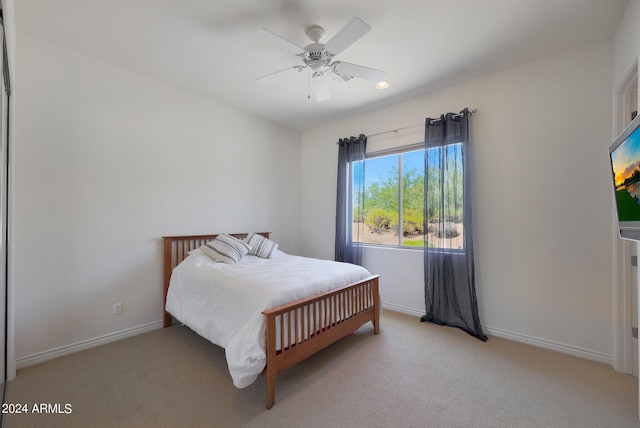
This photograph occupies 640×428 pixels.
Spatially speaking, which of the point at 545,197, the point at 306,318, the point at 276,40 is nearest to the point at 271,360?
the point at 306,318

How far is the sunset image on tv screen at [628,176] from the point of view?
1.24m

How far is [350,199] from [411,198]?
0.89 m

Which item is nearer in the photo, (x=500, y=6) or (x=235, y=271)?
(x=500, y=6)

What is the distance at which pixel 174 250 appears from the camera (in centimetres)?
312

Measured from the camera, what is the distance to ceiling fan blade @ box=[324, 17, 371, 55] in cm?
173

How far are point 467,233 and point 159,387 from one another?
10.2ft

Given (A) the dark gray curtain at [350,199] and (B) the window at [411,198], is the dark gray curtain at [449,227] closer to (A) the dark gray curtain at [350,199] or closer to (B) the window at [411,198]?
(B) the window at [411,198]

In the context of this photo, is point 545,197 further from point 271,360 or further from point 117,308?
point 117,308

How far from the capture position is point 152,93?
3002 millimetres

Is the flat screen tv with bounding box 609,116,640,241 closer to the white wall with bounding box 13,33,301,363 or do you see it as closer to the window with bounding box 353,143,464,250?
the window with bounding box 353,143,464,250

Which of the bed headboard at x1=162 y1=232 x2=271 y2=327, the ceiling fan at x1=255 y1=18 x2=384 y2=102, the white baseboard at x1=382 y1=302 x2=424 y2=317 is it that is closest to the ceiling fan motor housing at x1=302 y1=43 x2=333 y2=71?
the ceiling fan at x1=255 y1=18 x2=384 y2=102

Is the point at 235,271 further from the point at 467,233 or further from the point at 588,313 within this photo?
the point at 588,313

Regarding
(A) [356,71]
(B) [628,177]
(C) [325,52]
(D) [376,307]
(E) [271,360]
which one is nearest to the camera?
(B) [628,177]

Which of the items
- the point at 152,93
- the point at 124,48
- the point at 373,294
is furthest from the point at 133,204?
the point at 373,294
